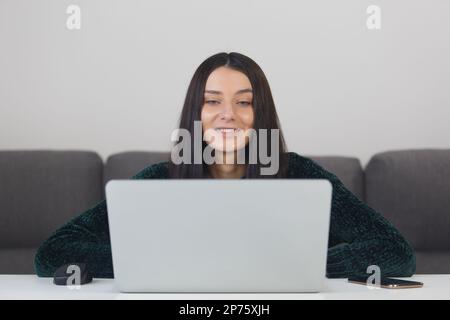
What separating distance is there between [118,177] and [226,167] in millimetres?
914

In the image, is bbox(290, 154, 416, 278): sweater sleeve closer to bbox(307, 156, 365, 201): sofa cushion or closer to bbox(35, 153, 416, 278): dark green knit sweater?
bbox(35, 153, 416, 278): dark green knit sweater

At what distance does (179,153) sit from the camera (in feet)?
6.88

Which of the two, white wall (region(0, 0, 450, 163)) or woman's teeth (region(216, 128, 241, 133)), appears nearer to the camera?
woman's teeth (region(216, 128, 241, 133))

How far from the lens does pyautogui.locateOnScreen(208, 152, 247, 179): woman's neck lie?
1.97m

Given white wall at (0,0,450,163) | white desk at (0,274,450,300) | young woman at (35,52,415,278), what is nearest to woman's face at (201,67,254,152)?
young woman at (35,52,415,278)

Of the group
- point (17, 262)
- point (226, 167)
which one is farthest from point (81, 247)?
point (17, 262)

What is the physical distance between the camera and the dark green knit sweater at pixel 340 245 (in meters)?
1.66

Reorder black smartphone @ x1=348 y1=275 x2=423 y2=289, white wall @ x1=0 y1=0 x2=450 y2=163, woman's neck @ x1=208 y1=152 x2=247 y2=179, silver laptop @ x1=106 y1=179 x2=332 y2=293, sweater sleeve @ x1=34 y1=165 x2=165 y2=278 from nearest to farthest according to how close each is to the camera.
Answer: silver laptop @ x1=106 y1=179 x2=332 y2=293, black smartphone @ x1=348 y1=275 x2=423 y2=289, sweater sleeve @ x1=34 y1=165 x2=165 y2=278, woman's neck @ x1=208 y1=152 x2=247 y2=179, white wall @ x1=0 y1=0 x2=450 y2=163

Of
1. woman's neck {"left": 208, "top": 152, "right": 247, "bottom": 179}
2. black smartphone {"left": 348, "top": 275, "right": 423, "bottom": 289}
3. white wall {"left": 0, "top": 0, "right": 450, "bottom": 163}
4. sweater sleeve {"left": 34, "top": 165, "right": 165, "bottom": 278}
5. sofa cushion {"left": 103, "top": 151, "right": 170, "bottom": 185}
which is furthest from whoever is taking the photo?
white wall {"left": 0, "top": 0, "right": 450, "bottom": 163}

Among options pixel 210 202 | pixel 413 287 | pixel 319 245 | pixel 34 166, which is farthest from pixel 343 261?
pixel 34 166

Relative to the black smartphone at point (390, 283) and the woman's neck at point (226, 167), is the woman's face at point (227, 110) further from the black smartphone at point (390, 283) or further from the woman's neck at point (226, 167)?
the black smartphone at point (390, 283)

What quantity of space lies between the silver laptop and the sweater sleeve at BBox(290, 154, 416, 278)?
1.47ft

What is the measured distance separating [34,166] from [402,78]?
5.17ft

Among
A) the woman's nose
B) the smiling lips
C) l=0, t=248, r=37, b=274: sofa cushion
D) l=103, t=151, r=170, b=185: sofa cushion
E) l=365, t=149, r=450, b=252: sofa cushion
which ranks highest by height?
the woman's nose
